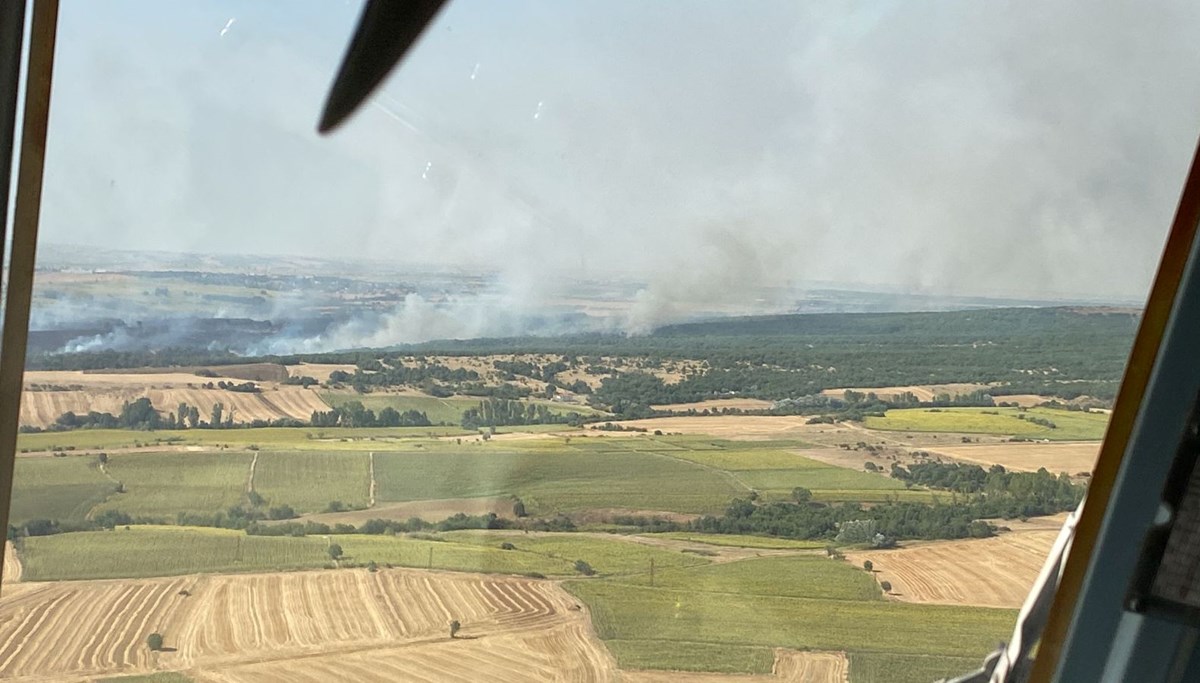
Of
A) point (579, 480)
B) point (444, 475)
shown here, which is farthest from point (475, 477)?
point (579, 480)

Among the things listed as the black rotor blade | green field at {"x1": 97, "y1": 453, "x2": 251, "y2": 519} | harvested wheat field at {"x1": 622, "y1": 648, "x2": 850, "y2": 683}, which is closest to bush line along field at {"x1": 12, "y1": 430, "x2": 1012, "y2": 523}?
green field at {"x1": 97, "y1": 453, "x2": 251, "y2": 519}

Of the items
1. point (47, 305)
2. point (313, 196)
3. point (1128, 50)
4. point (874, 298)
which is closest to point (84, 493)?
point (47, 305)

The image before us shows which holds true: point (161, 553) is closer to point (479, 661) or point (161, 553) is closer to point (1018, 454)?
point (479, 661)

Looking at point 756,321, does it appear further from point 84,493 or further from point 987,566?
point 84,493

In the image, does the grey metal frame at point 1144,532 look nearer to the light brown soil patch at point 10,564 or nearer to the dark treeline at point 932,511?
the dark treeline at point 932,511

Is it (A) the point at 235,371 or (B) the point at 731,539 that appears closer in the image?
(A) the point at 235,371

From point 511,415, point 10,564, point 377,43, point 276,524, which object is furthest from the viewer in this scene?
point 511,415
